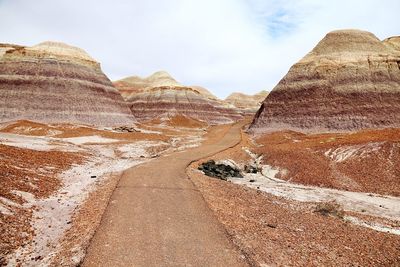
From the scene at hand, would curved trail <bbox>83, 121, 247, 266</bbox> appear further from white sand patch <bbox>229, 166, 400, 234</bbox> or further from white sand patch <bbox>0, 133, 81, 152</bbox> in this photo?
white sand patch <bbox>0, 133, 81, 152</bbox>

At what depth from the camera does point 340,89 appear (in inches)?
2616

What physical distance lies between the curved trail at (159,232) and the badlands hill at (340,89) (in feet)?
162

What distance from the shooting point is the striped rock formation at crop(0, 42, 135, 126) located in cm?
7219

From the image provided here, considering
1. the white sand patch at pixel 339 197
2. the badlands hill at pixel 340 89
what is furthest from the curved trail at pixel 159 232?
the badlands hill at pixel 340 89

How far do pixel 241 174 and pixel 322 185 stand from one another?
679 cm

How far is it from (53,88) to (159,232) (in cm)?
7098

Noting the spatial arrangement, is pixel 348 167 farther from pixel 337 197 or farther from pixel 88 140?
pixel 88 140

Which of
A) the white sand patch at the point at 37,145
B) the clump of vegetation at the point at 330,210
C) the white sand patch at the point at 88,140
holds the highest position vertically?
the white sand patch at the point at 37,145

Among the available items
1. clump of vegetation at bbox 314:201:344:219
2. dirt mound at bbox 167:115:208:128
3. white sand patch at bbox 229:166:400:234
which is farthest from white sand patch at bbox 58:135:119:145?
dirt mound at bbox 167:115:208:128

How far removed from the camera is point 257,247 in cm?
1202

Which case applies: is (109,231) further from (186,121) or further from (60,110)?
(186,121)

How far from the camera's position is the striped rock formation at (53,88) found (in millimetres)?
72188

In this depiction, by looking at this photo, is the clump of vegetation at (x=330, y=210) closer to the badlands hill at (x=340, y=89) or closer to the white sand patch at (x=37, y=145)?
the white sand patch at (x=37, y=145)

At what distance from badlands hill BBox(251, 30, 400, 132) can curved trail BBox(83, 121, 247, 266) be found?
49.3m
